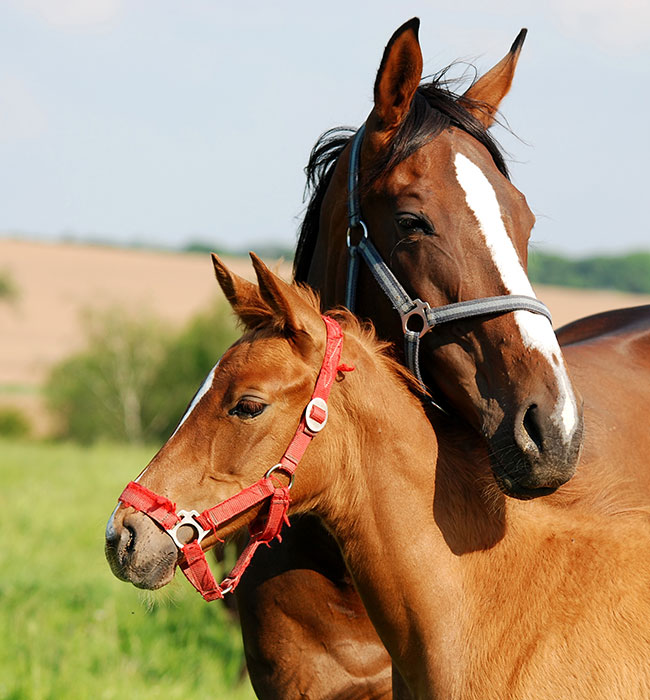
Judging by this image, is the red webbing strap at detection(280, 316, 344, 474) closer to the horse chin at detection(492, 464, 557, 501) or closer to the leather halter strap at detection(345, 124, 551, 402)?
the leather halter strap at detection(345, 124, 551, 402)

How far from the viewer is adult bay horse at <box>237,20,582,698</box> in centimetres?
264

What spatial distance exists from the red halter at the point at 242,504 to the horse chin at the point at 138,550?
0.09 ft

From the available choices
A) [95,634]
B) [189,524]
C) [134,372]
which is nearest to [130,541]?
[189,524]

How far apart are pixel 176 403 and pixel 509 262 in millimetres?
30302

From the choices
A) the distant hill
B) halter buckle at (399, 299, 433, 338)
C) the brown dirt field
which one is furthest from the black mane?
the brown dirt field

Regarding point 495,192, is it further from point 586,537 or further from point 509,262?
point 586,537

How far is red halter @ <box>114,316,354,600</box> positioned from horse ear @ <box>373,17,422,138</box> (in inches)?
31.8

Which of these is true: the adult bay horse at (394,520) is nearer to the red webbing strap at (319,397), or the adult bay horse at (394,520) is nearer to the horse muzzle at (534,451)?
the red webbing strap at (319,397)

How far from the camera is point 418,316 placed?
2.90 metres

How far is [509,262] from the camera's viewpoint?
9.36 feet

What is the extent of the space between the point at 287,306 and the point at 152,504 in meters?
0.67

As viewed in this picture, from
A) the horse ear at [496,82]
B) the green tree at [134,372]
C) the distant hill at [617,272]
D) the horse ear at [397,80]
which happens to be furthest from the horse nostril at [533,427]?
the green tree at [134,372]

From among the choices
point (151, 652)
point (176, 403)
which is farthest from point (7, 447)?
point (151, 652)

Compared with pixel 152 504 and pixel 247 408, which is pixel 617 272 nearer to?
pixel 247 408
